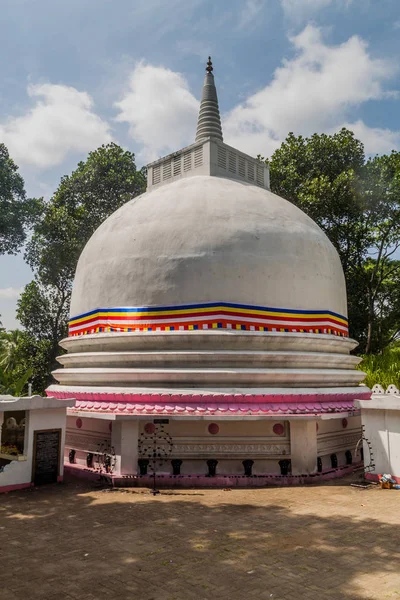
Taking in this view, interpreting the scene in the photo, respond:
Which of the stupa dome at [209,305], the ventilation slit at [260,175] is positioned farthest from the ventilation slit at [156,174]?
the ventilation slit at [260,175]

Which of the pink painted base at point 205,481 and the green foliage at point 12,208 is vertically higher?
the green foliage at point 12,208

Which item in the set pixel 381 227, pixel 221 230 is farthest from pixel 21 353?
pixel 381 227

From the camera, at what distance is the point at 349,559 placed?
684 cm

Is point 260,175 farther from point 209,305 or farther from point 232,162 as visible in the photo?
point 209,305

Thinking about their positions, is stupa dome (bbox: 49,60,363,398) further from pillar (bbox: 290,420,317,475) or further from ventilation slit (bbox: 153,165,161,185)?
ventilation slit (bbox: 153,165,161,185)

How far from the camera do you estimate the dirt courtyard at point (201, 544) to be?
599cm

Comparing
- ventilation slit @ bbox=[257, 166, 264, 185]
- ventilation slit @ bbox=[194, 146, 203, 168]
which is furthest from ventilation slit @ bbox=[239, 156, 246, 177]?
ventilation slit @ bbox=[194, 146, 203, 168]

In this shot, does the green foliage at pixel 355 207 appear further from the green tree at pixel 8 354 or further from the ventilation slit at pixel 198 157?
the green tree at pixel 8 354

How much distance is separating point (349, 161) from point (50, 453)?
25268mm

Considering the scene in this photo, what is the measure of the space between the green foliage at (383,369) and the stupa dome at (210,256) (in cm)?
667

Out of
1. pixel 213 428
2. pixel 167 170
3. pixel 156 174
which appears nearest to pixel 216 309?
pixel 213 428

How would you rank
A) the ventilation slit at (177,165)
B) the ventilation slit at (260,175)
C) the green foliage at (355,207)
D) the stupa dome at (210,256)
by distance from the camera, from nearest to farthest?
the stupa dome at (210,256)
the ventilation slit at (177,165)
the ventilation slit at (260,175)
the green foliage at (355,207)

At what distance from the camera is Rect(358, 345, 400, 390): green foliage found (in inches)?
826

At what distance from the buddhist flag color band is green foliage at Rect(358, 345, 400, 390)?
7.89 m
